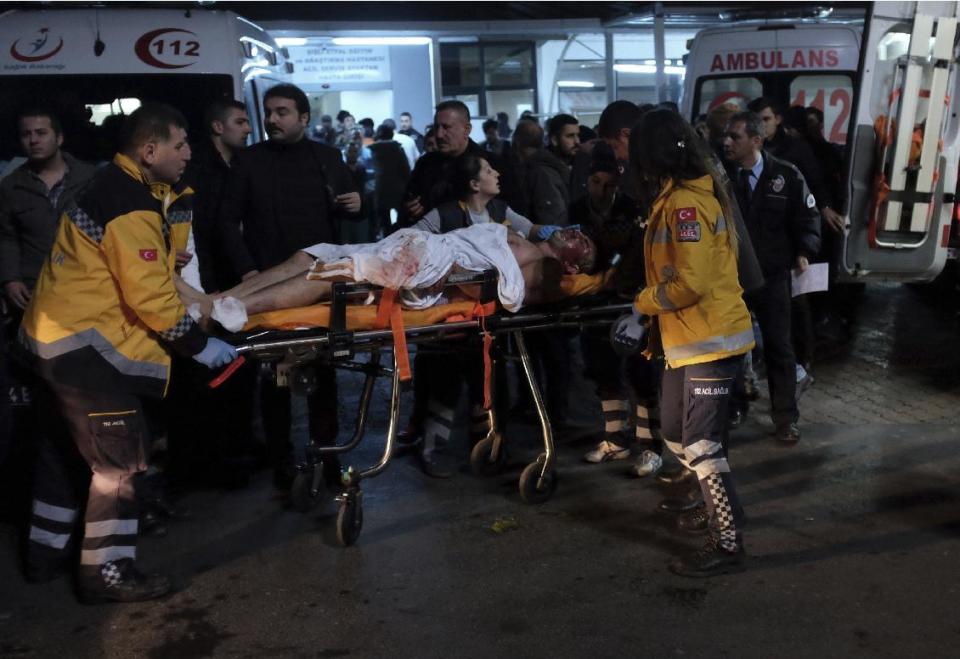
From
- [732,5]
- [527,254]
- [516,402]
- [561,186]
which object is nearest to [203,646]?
[527,254]

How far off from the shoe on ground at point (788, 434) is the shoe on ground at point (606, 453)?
88cm

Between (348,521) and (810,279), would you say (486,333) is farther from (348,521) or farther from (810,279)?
(810,279)

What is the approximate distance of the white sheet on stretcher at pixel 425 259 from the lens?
4.52 meters

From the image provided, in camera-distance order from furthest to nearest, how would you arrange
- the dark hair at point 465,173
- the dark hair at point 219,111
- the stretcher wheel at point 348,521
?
the dark hair at point 219,111
the dark hair at point 465,173
the stretcher wheel at point 348,521

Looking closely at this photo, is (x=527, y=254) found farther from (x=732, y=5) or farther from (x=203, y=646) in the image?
(x=732, y=5)

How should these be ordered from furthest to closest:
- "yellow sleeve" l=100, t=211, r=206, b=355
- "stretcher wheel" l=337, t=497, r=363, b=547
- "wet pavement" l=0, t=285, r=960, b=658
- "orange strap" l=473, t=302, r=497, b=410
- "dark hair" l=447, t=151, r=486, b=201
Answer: "dark hair" l=447, t=151, r=486, b=201
"orange strap" l=473, t=302, r=497, b=410
"stretcher wheel" l=337, t=497, r=363, b=547
"yellow sleeve" l=100, t=211, r=206, b=355
"wet pavement" l=0, t=285, r=960, b=658

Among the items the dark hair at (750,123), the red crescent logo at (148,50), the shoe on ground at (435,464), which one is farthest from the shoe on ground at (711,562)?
the red crescent logo at (148,50)

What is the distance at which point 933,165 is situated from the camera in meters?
6.50

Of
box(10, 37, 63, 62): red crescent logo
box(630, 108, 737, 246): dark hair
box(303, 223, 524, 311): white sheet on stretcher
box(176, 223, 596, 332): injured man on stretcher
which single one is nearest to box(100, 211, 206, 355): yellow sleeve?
box(176, 223, 596, 332): injured man on stretcher

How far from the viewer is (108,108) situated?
7398 millimetres

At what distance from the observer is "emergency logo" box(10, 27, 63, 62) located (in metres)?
7.20

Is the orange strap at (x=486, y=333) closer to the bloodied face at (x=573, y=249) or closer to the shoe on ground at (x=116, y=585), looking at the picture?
the bloodied face at (x=573, y=249)

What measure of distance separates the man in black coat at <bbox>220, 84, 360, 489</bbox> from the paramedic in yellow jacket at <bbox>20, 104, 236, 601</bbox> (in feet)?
3.72

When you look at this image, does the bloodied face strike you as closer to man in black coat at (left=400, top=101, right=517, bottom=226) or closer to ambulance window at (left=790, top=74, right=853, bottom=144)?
man in black coat at (left=400, top=101, right=517, bottom=226)
